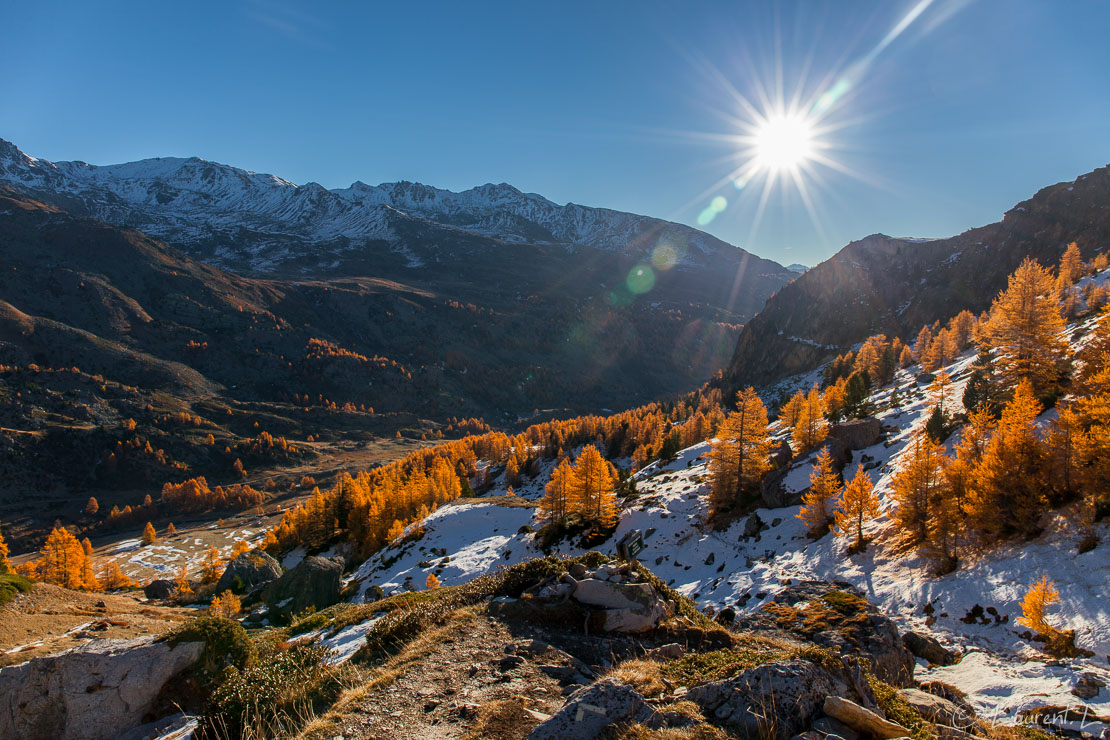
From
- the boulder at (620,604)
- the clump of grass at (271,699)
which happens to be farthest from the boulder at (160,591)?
the boulder at (620,604)

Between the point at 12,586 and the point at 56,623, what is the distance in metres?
4.18

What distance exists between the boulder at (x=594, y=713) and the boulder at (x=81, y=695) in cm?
1222

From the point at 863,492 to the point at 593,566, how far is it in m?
23.4

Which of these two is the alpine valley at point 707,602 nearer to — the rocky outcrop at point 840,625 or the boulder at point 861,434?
the rocky outcrop at point 840,625

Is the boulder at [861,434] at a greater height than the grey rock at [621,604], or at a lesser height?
greater

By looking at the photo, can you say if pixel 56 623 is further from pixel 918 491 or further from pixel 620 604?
pixel 918 491

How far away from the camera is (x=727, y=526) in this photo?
40.5 metres

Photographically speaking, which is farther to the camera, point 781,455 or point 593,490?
point 593,490

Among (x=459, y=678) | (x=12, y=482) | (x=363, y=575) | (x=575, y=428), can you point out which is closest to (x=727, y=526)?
(x=459, y=678)

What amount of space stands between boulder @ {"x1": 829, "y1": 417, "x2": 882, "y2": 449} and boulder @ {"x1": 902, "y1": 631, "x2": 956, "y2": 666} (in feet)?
98.3

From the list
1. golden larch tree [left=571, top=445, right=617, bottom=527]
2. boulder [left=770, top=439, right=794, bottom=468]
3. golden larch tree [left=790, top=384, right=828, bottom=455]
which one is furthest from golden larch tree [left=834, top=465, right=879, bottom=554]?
golden larch tree [left=571, top=445, right=617, bottom=527]

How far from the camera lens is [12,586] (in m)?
25.0

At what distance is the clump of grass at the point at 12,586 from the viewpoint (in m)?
23.8

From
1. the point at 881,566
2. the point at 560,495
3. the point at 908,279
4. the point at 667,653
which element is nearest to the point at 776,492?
the point at 881,566
